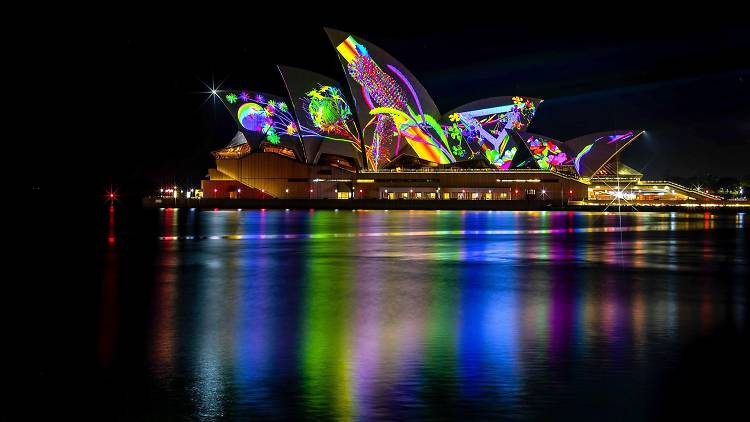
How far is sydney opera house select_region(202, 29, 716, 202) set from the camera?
223 ft

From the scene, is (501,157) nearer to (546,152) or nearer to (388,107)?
(546,152)

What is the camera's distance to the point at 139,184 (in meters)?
98.9

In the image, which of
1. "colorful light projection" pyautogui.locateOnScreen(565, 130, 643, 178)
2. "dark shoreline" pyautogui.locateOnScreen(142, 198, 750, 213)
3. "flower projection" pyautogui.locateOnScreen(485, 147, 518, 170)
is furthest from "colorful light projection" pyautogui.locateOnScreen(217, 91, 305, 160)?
"colorful light projection" pyautogui.locateOnScreen(565, 130, 643, 178)

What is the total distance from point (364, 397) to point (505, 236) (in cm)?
2189

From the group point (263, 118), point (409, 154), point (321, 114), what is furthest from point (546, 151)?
point (263, 118)

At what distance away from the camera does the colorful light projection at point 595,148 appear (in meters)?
73.3

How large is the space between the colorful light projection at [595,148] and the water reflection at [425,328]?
5593 centimetres

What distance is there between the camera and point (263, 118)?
229ft

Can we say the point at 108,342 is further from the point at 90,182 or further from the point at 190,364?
the point at 90,182

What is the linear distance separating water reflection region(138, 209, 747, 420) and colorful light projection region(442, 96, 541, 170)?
167 feet

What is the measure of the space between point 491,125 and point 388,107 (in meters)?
12.0

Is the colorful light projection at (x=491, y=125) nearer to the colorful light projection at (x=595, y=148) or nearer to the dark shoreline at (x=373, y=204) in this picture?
the dark shoreline at (x=373, y=204)

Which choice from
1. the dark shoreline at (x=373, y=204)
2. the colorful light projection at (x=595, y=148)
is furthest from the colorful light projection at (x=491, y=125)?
the colorful light projection at (x=595, y=148)

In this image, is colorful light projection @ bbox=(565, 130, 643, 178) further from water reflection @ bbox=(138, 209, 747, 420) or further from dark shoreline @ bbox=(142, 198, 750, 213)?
water reflection @ bbox=(138, 209, 747, 420)
